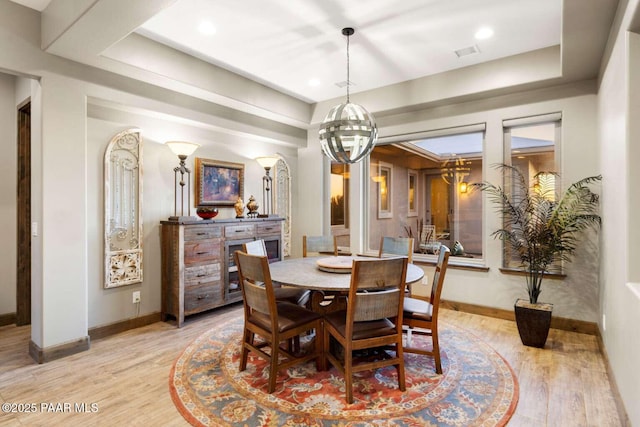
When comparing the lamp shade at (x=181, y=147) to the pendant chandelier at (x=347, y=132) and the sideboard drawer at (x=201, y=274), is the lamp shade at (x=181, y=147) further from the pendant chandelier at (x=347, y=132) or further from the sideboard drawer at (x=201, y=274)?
the pendant chandelier at (x=347, y=132)

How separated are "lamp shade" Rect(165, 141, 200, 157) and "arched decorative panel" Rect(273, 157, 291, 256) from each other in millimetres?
1665

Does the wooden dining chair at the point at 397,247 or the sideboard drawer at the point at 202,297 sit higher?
the wooden dining chair at the point at 397,247

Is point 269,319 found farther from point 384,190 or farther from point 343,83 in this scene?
point 384,190

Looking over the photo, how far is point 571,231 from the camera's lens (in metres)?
3.31

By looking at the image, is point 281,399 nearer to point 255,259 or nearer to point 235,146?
point 255,259

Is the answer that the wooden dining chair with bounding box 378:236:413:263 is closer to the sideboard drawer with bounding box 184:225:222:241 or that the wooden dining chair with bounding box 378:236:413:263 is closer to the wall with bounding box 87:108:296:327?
the sideboard drawer with bounding box 184:225:222:241

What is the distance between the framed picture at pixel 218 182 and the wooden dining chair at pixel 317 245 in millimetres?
1363

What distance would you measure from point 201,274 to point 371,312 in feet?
7.86

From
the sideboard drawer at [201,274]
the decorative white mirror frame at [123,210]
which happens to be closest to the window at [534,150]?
the sideboard drawer at [201,274]

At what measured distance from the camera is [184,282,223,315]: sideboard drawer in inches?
152

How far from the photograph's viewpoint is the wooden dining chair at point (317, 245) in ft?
13.3

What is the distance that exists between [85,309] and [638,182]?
4.26 m

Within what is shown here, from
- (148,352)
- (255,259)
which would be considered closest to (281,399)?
(255,259)

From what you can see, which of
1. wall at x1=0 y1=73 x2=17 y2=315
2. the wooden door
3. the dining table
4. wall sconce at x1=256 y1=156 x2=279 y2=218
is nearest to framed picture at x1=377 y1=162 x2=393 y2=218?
wall sconce at x1=256 y1=156 x2=279 y2=218
